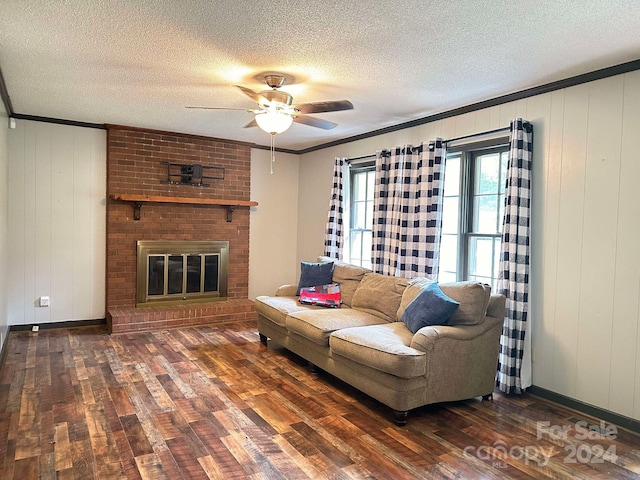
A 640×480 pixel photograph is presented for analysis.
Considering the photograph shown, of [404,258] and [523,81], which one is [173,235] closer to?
[404,258]

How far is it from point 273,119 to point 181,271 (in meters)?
3.29

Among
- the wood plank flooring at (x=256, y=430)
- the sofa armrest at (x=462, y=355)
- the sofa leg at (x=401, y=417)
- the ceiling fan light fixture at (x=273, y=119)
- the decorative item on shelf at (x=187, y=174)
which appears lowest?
the wood plank flooring at (x=256, y=430)

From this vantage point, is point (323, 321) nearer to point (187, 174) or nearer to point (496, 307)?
point (496, 307)

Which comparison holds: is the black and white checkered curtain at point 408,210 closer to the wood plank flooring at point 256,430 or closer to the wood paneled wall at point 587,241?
the wood paneled wall at point 587,241

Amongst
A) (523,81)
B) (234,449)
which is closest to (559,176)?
(523,81)

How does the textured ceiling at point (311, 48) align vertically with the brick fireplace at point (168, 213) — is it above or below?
above

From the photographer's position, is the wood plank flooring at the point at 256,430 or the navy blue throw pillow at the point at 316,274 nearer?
the wood plank flooring at the point at 256,430

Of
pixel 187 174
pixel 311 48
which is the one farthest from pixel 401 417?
pixel 187 174

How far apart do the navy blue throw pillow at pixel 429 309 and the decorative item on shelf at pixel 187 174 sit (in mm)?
3716

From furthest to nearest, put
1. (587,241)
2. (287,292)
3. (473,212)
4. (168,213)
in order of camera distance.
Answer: (168,213) → (287,292) → (473,212) → (587,241)

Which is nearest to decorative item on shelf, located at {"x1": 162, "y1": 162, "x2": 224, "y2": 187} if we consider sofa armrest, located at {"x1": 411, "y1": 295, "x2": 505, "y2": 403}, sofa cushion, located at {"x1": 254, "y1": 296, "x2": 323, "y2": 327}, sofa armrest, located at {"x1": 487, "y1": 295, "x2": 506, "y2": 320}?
sofa cushion, located at {"x1": 254, "y1": 296, "x2": 323, "y2": 327}

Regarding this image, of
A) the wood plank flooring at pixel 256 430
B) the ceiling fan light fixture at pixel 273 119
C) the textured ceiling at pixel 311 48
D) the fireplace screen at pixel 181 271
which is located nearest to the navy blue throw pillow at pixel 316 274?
the wood plank flooring at pixel 256 430

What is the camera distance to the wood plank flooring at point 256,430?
7.98 ft

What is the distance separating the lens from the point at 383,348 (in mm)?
3072
